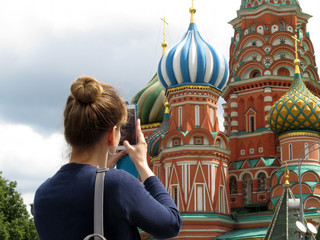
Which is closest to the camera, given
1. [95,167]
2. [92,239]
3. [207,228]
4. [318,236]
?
[92,239]

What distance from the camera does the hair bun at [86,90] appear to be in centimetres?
274

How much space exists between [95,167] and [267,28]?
32.4m

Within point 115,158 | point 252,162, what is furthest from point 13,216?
point 115,158

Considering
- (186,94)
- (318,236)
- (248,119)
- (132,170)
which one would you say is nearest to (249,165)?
(248,119)

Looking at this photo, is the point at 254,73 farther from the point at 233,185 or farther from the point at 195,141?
the point at 195,141

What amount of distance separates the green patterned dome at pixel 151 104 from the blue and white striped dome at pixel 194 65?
9.01 metres

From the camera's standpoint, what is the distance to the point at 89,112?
2.74 m

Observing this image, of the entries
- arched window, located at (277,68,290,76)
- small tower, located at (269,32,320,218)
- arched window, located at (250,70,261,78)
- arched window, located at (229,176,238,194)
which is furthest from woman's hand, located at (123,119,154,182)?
arched window, located at (250,70,261,78)

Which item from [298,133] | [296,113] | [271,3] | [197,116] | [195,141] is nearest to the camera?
[296,113]

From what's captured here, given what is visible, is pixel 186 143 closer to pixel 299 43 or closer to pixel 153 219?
pixel 299 43

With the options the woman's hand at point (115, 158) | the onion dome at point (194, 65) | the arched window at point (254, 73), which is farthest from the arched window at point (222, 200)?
the woman's hand at point (115, 158)

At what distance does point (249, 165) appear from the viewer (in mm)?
32094

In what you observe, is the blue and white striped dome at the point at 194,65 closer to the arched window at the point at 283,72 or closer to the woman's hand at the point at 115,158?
the arched window at the point at 283,72

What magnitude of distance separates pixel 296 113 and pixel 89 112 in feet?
88.2
